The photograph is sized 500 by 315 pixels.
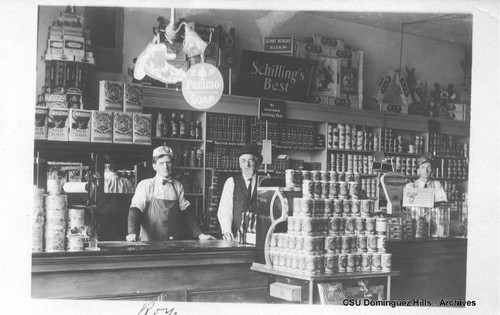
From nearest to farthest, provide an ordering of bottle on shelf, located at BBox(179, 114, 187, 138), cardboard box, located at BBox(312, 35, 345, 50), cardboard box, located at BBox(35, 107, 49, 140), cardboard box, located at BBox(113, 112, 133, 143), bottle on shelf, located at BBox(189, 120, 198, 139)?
cardboard box, located at BBox(35, 107, 49, 140), cardboard box, located at BBox(113, 112, 133, 143), bottle on shelf, located at BBox(179, 114, 187, 138), bottle on shelf, located at BBox(189, 120, 198, 139), cardboard box, located at BBox(312, 35, 345, 50)

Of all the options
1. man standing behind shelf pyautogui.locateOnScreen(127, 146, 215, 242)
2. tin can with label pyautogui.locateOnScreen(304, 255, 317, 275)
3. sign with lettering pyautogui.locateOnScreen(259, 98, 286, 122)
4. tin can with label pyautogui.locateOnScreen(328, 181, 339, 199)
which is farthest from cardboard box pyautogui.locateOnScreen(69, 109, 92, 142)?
tin can with label pyautogui.locateOnScreen(304, 255, 317, 275)

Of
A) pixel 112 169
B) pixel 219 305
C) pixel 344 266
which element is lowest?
pixel 219 305

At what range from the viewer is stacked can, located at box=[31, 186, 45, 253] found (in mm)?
3680

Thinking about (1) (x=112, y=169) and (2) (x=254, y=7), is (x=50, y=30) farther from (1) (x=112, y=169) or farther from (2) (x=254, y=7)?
(2) (x=254, y=7)

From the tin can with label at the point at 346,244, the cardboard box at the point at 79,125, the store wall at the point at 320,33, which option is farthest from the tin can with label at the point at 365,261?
the store wall at the point at 320,33

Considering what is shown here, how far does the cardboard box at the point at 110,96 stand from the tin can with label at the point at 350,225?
8.83 feet

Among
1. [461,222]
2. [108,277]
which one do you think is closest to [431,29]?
[461,222]

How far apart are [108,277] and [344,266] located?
1509mm

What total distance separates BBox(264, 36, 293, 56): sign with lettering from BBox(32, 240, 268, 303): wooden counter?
3026 mm

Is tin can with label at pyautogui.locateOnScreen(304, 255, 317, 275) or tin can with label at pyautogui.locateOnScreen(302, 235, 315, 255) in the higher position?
tin can with label at pyautogui.locateOnScreen(302, 235, 315, 255)

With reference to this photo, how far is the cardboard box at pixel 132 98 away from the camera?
5.68 meters

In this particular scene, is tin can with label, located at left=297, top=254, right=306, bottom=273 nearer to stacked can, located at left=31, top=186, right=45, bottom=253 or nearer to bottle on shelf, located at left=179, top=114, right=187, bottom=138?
stacked can, located at left=31, top=186, right=45, bottom=253

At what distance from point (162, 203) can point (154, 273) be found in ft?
4.98

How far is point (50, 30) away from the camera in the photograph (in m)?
5.50
